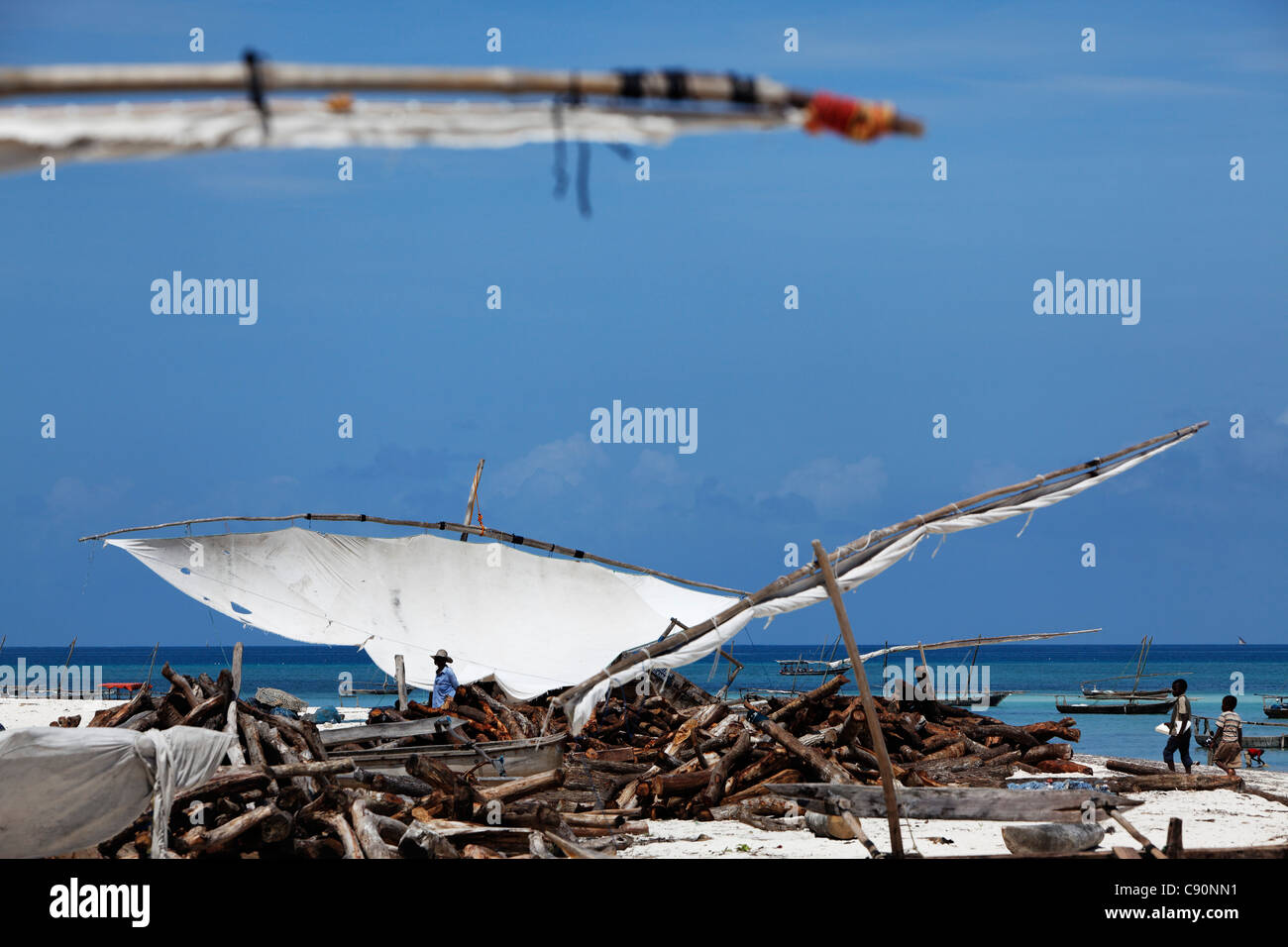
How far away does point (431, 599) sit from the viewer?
1969 centimetres

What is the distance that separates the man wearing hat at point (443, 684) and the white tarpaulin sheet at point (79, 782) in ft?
27.9

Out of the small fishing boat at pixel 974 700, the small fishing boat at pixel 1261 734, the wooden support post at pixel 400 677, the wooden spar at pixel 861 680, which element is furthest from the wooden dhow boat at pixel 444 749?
the small fishing boat at pixel 974 700

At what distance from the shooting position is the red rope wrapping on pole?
4121 mm

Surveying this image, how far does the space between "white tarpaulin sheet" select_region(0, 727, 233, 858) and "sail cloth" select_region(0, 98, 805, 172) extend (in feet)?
21.0

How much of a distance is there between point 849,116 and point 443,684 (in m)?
15.6

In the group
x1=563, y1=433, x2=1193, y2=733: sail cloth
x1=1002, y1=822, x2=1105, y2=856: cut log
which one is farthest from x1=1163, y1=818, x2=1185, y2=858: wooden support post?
x1=563, y1=433, x2=1193, y2=733: sail cloth

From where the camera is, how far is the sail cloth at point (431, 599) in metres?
18.5

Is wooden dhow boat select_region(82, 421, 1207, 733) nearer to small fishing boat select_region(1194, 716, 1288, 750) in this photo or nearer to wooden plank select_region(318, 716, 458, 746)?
wooden plank select_region(318, 716, 458, 746)

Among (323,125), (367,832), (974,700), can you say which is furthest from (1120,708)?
(323,125)

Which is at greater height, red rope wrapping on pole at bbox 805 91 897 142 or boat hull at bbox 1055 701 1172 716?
red rope wrapping on pole at bbox 805 91 897 142

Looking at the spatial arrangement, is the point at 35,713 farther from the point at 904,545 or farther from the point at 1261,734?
the point at 1261,734

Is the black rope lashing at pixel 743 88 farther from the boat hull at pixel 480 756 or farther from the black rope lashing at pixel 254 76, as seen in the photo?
the boat hull at pixel 480 756
